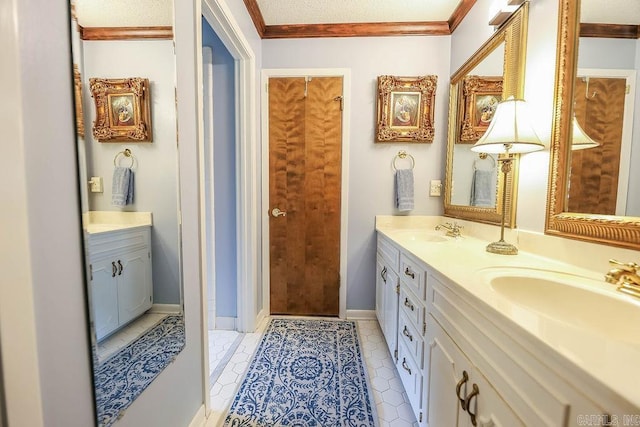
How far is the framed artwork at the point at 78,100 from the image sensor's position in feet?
1.84

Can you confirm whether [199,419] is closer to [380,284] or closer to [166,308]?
[166,308]

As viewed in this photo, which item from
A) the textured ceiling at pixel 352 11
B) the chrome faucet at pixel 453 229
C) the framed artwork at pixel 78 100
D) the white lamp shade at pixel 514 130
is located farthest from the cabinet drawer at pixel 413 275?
the textured ceiling at pixel 352 11

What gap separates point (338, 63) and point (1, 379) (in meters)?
2.37

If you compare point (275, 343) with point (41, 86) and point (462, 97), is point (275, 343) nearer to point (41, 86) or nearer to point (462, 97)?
point (41, 86)

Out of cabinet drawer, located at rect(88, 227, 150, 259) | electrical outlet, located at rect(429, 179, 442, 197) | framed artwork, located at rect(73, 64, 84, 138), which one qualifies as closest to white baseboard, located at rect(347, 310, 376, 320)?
electrical outlet, located at rect(429, 179, 442, 197)

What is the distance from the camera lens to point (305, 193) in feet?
6.97

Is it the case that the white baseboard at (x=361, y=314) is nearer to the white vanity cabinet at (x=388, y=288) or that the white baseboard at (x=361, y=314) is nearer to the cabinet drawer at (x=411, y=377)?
the white vanity cabinet at (x=388, y=288)

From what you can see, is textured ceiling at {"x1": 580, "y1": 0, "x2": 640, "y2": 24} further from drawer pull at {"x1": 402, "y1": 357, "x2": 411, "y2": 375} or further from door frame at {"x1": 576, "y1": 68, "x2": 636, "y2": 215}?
drawer pull at {"x1": 402, "y1": 357, "x2": 411, "y2": 375}

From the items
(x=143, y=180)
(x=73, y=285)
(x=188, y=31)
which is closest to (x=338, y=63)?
(x=188, y=31)

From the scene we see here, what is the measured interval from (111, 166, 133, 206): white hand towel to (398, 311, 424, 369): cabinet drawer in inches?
49.4

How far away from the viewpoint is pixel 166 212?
90 cm

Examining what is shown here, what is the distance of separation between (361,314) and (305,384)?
891 mm

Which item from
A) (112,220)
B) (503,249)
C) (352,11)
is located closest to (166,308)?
(112,220)

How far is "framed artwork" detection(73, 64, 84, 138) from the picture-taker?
22.1 inches
